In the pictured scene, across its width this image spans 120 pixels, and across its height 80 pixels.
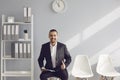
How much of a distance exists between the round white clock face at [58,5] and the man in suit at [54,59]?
0.94 metres

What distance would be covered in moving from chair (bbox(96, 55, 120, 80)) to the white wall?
17cm

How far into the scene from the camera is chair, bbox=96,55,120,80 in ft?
16.8

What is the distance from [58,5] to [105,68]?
5.31 feet

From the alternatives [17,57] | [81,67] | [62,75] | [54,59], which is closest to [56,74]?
[62,75]

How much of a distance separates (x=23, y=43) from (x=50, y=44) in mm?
788

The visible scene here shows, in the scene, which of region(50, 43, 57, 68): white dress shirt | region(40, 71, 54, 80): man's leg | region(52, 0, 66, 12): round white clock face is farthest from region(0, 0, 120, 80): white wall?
region(40, 71, 54, 80): man's leg

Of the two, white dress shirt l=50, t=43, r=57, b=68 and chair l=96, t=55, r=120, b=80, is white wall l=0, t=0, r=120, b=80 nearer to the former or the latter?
chair l=96, t=55, r=120, b=80

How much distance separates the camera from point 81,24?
553cm

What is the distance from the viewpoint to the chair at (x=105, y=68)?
16.8 ft

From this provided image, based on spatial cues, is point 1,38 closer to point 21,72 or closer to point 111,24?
point 21,72

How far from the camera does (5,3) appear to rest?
549 centimetres

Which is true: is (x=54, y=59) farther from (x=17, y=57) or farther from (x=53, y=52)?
(x=17, y=57)

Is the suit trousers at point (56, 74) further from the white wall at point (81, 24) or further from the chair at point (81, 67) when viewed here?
the white wall at point (81, 24)

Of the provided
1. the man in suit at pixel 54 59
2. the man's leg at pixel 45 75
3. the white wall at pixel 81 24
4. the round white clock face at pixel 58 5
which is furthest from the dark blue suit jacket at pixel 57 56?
the round white clock face at pixel 58 5
